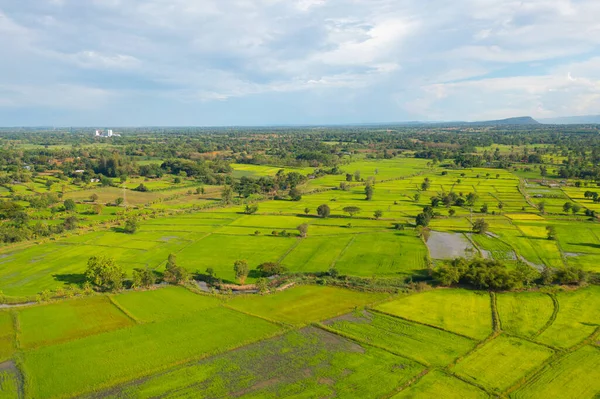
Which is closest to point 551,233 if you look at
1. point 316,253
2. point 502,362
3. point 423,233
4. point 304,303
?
point 423,233

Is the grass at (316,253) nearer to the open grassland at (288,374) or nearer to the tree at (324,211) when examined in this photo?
the tree at (324,211)

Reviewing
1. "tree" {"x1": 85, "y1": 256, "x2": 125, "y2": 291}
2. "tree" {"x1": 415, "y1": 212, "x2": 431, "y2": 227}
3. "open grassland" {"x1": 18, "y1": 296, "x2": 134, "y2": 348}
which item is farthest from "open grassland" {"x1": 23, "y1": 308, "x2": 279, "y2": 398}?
"tree" {"x1": 415, "y1": 212, "x2": 431, "y2": 227}

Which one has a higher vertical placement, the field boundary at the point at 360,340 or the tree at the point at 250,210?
the tree at the point at 250,210

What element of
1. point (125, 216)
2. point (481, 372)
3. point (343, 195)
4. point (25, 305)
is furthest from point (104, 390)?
point (343, 195)

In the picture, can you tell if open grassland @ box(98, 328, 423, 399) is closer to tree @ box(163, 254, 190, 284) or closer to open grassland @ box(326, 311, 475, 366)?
open grassland @ box(326, 311, 475, 366)

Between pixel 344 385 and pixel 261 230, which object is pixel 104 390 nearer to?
pixel 344 385

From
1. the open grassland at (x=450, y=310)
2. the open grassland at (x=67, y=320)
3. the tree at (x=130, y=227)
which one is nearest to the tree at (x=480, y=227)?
the open grassland at (x=450, y=310)

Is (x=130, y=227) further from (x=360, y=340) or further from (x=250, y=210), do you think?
(x=360, y=340)
